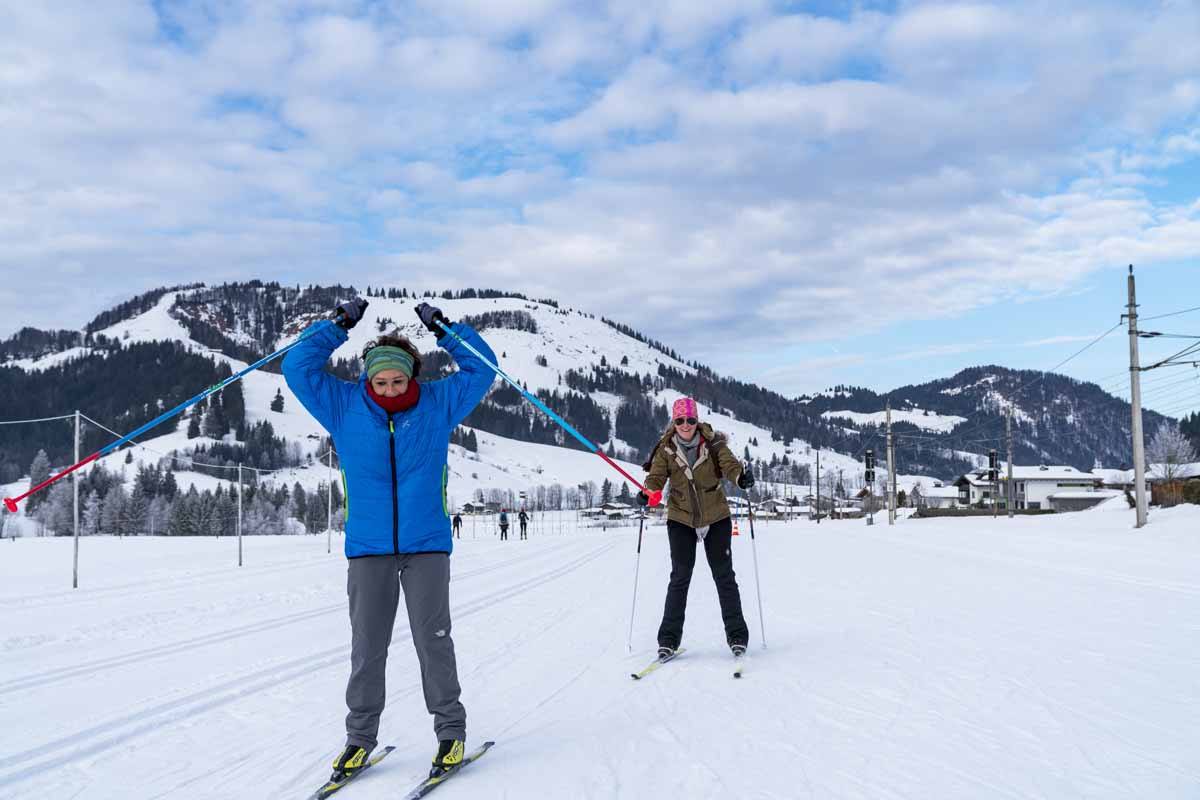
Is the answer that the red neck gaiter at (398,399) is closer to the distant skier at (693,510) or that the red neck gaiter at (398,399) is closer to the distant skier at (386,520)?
the distant skier at (386,520)

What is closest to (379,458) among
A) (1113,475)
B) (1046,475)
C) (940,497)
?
(1046,475)

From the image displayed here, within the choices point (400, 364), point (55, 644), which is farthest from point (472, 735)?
point (55, 644)

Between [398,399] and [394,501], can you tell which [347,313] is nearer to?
A: [398,399]

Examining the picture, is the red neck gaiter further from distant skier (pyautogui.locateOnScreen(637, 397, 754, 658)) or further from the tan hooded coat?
the tan hooded coat

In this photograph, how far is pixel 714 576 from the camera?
654 centimetres

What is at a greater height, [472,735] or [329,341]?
[329,341]

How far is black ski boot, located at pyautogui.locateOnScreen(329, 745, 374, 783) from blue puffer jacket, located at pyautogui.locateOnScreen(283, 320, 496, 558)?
901mm

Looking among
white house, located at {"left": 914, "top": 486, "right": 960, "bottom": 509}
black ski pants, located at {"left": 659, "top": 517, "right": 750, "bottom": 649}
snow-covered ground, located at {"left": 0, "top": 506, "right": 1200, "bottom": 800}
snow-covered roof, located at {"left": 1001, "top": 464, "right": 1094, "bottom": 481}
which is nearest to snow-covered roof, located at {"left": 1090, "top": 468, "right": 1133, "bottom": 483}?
snow-covered roof, located at {"left": 1001, "top": 464, "right": 1094, "bottom": 481}

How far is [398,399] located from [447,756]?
1697 millimetres

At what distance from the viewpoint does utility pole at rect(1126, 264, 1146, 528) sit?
946 inches

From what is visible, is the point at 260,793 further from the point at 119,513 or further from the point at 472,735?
the point at 119,513

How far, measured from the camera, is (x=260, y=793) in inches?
144

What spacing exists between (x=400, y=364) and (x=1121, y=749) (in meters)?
3.99

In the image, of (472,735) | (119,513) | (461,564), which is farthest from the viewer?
(119,513)
